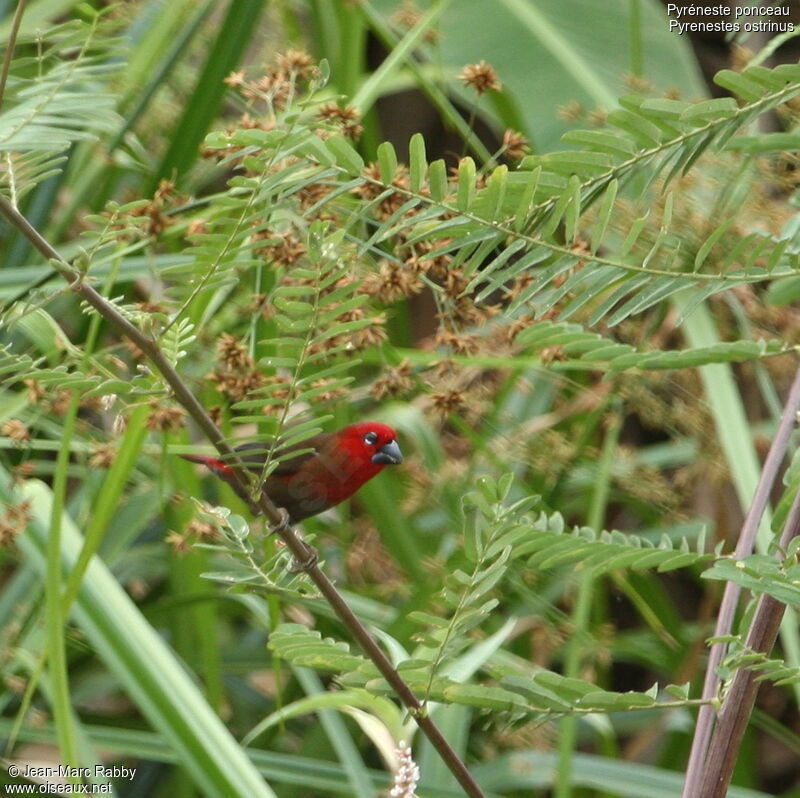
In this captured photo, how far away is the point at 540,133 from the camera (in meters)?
2.14

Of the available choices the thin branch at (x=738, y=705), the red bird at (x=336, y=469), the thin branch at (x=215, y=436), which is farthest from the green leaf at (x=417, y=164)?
the red bird at (x=336, y=469)

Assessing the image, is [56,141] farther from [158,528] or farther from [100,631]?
[158,528]

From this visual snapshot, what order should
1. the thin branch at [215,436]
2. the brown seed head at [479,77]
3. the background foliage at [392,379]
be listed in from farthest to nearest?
the brown seed head at [479,77], the background foliage at [392,379], the thin branch at [215,436]

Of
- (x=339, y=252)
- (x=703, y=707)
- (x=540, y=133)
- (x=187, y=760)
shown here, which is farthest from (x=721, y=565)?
(x=540, y=133)

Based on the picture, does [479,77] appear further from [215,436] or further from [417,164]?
[215,436]

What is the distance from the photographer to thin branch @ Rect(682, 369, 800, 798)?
75 cm

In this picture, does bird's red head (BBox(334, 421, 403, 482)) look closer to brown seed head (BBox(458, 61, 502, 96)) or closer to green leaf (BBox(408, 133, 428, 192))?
brown seed head (BBox(458, 61, 502, 96))

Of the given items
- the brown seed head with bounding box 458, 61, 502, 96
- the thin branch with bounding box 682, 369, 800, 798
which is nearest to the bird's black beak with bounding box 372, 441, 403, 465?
the brown seed head with bounding box 458, 61, 502, 96

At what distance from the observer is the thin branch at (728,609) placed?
0.75 meters

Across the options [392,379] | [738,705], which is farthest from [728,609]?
[392,379]

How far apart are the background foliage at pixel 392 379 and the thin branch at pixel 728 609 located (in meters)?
0.03

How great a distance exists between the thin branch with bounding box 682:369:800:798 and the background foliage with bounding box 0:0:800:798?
0.03 metres

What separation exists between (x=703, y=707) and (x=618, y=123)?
15.3 inches

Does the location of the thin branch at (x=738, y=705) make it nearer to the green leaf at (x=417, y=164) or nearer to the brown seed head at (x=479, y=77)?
the green leaf at (x=417, y=164)
